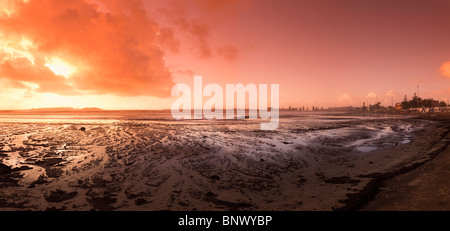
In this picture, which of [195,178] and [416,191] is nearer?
[416,191]

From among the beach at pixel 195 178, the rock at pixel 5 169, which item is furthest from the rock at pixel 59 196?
the rock at pixel 5 169

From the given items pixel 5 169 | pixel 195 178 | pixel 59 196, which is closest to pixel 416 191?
pixel 195 178

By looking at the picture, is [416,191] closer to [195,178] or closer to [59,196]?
[195,178]

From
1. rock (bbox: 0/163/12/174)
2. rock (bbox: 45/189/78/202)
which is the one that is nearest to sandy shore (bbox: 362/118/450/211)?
rock (bbox: 45/189/78/202)

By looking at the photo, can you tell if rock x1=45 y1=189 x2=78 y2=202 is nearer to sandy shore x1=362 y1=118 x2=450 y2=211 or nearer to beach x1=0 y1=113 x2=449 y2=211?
beach x1=0 y1=113 x2=449 y2=211

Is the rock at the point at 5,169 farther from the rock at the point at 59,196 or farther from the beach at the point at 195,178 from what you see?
the rock at the point at 59,196

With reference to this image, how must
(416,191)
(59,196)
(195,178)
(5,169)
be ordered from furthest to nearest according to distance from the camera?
(5,169) < (195,178) < (59,196) < (416,191)

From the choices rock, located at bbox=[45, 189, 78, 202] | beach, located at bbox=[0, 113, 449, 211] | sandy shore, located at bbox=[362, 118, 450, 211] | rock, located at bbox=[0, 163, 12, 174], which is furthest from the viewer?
rock, located at bbox=[0, 163, 12, 174]

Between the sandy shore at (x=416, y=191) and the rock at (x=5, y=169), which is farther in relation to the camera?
the rock at (x=5, y=169)

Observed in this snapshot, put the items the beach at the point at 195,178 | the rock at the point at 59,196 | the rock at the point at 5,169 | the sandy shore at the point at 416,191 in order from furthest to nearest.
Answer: the rock at the point at 5,169 < the rock at the point at 59,196 < the beach at the point at 195,178 < the sandy shore at the point at 416,191
